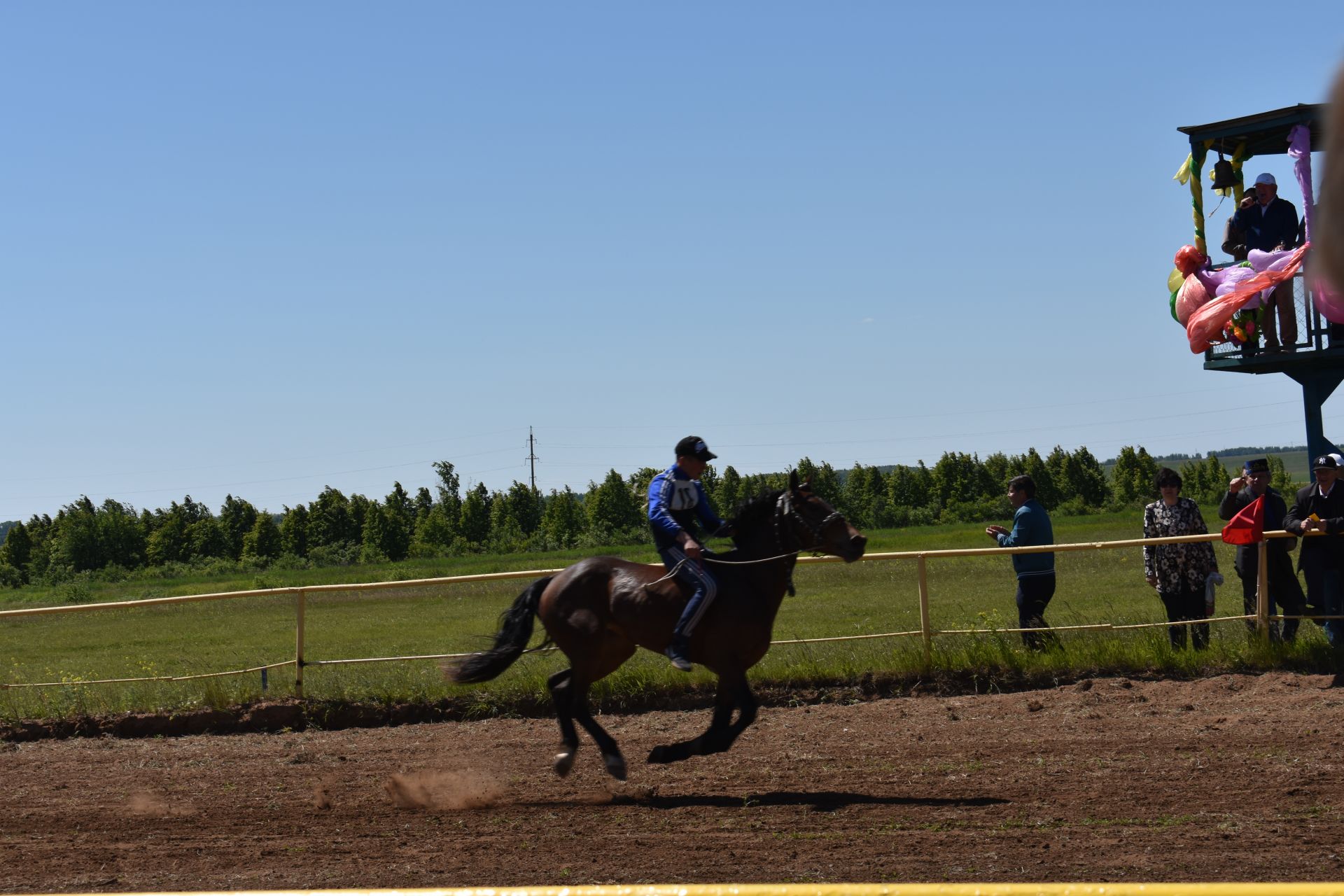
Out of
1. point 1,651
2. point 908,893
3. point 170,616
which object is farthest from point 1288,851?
point 170,616

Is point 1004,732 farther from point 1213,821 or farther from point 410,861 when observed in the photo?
point 410,861

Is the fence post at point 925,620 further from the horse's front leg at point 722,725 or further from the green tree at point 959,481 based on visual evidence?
the green tree at point 959,481

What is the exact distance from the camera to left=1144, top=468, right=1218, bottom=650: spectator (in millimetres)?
11820

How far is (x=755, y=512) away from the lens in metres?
8.78

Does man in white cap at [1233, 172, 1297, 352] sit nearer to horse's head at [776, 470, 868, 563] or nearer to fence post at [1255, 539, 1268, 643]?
fence post at [1255, 539, 1268, 643]

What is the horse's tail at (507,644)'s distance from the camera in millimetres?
9234

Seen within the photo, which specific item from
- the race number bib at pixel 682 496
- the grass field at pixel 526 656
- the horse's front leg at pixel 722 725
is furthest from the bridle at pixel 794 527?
the grass field at pixel 526 656

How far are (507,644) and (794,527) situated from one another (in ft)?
7.90

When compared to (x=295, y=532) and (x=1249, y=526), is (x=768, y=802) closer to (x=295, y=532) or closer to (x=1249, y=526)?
(x=1249, y=526)

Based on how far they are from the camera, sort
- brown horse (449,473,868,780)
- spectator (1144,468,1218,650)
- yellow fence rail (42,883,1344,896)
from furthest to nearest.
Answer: spectator (1144,468,1218,650), brown horse (449,473,868,780), yellow fence rail (42,883,1344,896)

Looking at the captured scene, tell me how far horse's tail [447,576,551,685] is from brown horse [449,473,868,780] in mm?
24

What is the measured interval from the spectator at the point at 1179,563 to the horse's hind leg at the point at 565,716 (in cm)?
606

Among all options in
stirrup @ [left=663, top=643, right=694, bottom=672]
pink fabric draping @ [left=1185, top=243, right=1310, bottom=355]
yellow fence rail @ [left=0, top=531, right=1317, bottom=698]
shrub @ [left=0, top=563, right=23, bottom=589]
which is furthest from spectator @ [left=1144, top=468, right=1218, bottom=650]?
shrub @ [left=0, top=563, right=23, bottom=589]

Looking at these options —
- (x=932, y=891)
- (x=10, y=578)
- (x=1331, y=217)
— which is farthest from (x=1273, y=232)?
(x=10, y=578)
